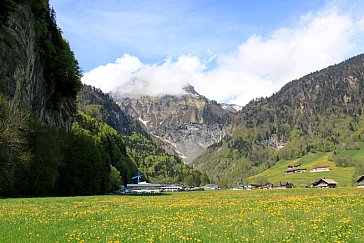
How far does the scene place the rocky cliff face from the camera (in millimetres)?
56406

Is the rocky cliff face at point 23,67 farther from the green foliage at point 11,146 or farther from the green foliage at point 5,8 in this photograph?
the green foliage at point 11,146

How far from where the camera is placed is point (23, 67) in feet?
207

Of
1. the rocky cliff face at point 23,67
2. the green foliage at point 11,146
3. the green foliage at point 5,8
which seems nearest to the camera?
the green foliage at point 11,146

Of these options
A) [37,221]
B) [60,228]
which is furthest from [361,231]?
[37,221]

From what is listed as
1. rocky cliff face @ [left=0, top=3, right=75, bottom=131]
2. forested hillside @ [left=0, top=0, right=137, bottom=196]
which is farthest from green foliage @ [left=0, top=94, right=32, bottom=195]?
rocky cliff face @ [left=0, top=3, right=75, bottom=131]

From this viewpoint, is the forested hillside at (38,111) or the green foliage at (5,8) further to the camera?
the green foliage at (5,8)

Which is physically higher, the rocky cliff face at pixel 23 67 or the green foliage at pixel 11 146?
the rocky cliff face at pixel 23 67

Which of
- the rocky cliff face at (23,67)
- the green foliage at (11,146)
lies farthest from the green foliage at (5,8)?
the green foliage at (11,146)

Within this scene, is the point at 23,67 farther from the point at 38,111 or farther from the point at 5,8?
the point at 38,111

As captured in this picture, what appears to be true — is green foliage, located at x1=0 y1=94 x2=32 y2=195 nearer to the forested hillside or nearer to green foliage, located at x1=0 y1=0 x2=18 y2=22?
the forested hillside

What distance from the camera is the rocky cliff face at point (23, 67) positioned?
56406 mm

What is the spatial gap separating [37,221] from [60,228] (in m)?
3.83

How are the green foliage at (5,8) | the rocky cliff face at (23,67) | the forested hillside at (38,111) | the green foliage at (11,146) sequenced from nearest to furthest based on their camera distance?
the green foliage at (11,146) < the forested hillside at (38,111) < the rocky cliff face at (23,67) < the green foliage at (5,8)

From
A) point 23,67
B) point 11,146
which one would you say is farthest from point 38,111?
point 11,146
